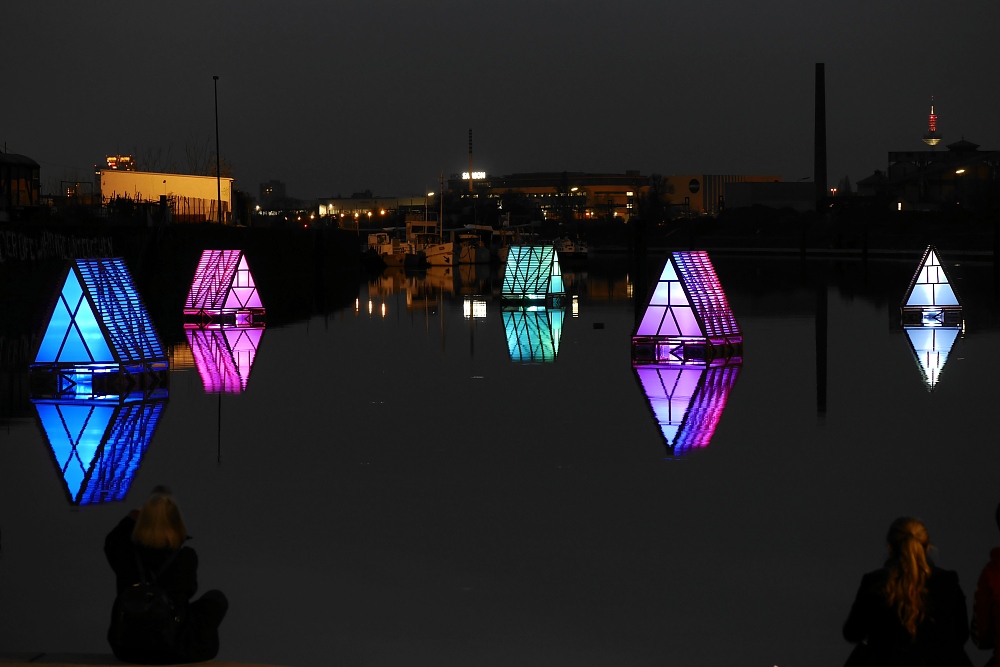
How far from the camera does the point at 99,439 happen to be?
53.5ft

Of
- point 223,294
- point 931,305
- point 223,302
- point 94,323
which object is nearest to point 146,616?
point 94,323

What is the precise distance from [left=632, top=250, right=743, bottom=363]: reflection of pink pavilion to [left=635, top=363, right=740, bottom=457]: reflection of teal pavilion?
2.31ft

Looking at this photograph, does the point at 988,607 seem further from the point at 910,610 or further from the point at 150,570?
the point at 150,570

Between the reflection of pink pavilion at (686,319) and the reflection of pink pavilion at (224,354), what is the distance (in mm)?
7240

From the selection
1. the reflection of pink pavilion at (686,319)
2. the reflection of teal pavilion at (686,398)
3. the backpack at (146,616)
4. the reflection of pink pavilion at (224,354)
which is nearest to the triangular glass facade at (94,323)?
the reflection of pink pavilion at (224,354)

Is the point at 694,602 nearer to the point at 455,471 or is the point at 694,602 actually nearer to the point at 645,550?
the point at 645,550

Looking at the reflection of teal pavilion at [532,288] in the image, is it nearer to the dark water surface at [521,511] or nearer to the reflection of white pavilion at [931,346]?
the reflection of white pavilion at [931,346]

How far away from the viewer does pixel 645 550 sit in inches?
426

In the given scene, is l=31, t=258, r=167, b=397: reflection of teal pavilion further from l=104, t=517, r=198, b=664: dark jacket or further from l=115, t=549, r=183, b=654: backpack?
l=115, t=549, r=183, b=654: backpack

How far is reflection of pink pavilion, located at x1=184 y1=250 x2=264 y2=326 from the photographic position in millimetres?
36938

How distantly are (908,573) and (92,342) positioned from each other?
16942mm

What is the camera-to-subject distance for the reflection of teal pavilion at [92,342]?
2067cm

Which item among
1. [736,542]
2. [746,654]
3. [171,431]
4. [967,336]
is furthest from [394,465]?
[967,336]

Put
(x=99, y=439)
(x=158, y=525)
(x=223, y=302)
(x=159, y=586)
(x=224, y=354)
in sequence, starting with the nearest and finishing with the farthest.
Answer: (x=158, y=525)
(x=159, y=586)
(x=99, y=439)
(x=224, y=354)
(x=223, y=302)
